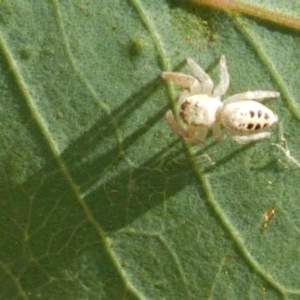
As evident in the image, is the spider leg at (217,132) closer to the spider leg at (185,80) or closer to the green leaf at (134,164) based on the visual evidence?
the green leaf at (134,164)

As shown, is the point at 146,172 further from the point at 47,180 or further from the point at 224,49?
the point at 224,49

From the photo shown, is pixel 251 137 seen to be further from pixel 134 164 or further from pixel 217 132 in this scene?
pixel 134 164

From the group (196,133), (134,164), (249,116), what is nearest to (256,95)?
(249,116)

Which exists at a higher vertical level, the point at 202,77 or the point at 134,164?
the point at 202,77

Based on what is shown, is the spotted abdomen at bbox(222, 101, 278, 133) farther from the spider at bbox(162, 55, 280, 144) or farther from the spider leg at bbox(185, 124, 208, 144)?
the spider leg at bbox(185, 124, 208, 144)

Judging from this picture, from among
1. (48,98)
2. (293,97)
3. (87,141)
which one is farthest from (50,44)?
(293,97)

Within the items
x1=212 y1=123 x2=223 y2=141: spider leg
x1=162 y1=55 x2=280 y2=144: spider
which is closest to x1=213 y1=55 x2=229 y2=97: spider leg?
x1=162 y1=55 x2=280 y2=144: spider

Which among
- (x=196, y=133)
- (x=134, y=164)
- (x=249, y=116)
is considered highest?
(x=249, y=116)
